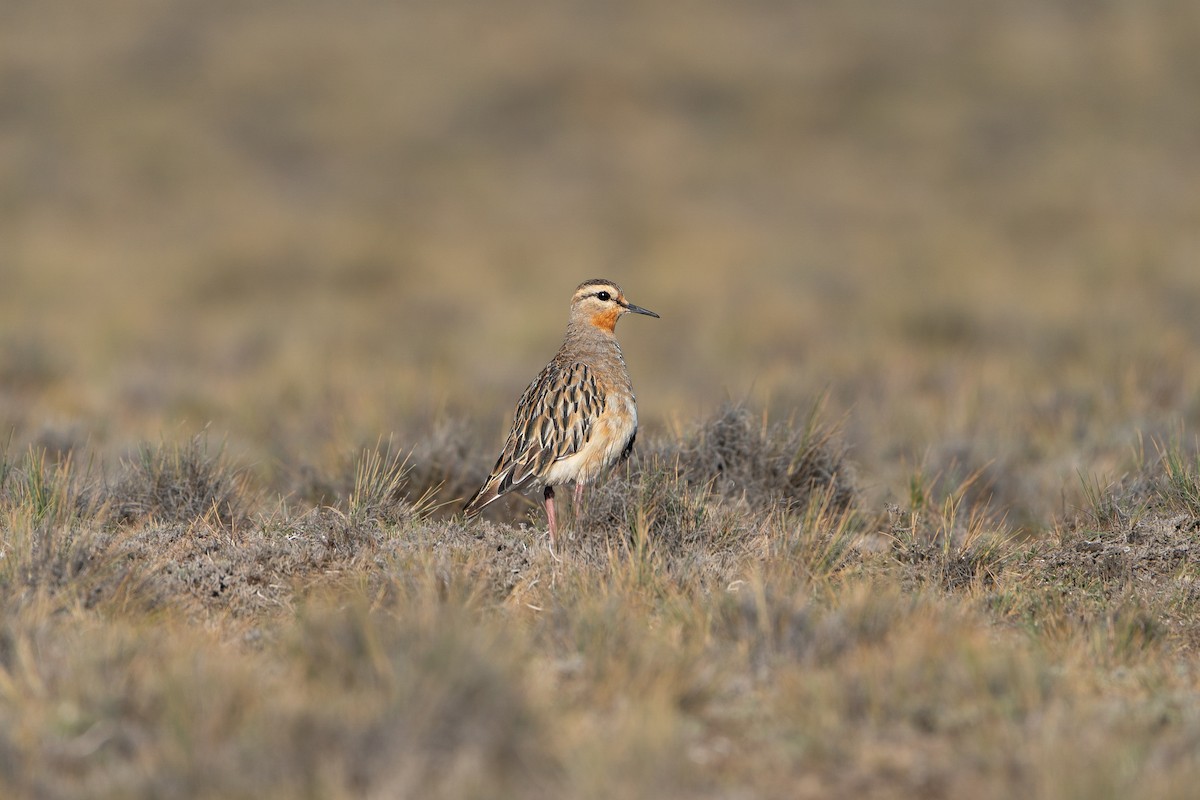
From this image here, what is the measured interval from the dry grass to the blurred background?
0.12 m

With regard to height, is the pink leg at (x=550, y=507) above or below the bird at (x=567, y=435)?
below

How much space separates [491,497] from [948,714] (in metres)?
3.19

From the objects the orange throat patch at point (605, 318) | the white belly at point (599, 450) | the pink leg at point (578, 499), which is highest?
the orange throat patch at point (605, 318)

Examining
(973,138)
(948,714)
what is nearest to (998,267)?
(973,138)

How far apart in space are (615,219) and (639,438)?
688 inches

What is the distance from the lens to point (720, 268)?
21.6m

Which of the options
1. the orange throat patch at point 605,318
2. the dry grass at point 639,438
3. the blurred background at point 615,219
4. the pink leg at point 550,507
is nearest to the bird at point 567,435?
the pink leg at point 550,507

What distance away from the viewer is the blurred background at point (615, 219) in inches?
461

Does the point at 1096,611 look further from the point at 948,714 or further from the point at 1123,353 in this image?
the point at 1123,353

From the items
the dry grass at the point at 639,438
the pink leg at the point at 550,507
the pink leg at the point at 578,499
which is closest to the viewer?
the dry grass at the point at 639,438

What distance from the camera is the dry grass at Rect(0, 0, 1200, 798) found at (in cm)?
427

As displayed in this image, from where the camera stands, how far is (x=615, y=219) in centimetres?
2545

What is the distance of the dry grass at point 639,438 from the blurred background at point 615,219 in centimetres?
12

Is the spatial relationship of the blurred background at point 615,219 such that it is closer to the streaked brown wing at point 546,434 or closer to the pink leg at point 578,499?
the streaked brown wing at point 546,434
